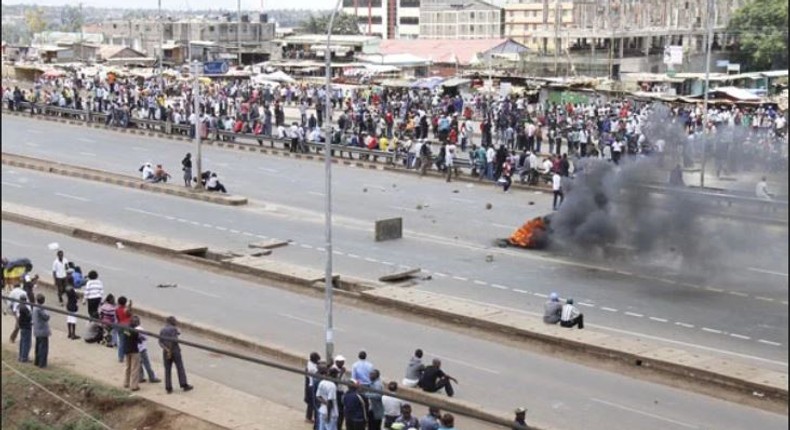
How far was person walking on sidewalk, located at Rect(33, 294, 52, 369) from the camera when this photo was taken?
16.3m

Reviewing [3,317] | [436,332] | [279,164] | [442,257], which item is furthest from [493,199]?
[3,317]

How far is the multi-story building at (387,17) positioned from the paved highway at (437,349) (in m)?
63.0

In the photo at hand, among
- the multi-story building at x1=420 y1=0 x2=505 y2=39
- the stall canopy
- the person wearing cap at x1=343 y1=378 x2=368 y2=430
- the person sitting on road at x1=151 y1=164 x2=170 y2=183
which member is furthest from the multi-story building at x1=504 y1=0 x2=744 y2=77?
the person wearing cap at x1=343 y1=378 x2=368 y2=430

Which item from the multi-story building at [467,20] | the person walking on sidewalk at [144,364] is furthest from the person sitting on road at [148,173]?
the multi-story building at [467,20]

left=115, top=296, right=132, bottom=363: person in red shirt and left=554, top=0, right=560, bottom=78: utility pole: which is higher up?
left=554, top=0, right=560, bottom=78: utility pole

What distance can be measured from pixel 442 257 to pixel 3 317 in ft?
31.7

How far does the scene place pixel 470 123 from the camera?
48.7 meters

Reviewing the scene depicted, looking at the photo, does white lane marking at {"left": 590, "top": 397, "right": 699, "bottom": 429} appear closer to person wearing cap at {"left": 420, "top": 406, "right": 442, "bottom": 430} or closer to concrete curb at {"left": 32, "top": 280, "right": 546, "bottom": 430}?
concrete curb at {"left": 32, "top": 280, "right": 546, "bottom": 430}

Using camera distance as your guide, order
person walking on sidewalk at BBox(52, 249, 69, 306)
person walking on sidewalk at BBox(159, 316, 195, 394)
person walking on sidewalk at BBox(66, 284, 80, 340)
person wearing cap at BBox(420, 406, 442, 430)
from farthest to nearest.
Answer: person walking on sidewalk at BBox(52, 249, 69, 306)
person walking on sidewalk at BBox(66, 284, 80, 340)
person walking on sidewalk at BBox(159, 316, 195, 394)
person wearing cap at BBox(420, 406, 442, 430)

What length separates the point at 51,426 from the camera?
15367 mm

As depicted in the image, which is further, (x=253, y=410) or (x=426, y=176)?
(x=426, y=176)

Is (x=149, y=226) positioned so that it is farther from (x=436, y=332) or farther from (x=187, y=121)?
(x=187, y=121)

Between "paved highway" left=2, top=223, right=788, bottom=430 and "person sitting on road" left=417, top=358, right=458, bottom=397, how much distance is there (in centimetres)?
33

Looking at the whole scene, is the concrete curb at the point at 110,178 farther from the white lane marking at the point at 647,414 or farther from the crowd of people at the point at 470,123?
the white lane marking at the point at 647,414
